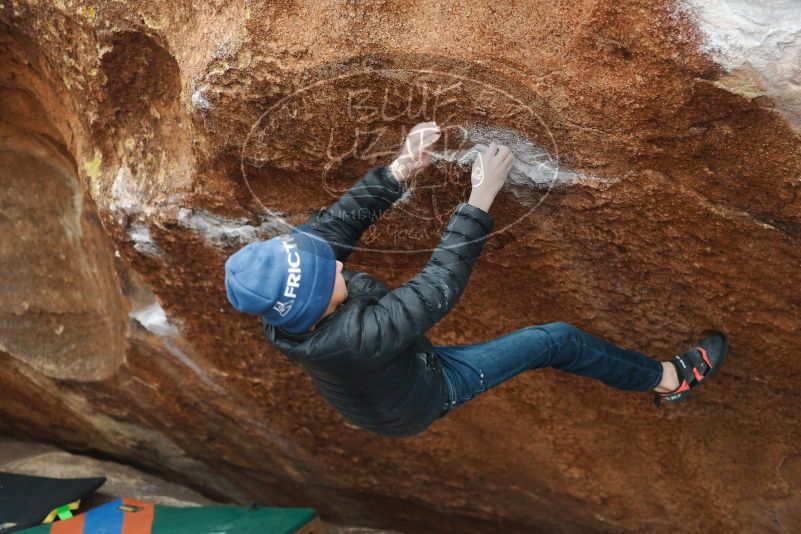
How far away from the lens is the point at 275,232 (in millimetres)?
2801

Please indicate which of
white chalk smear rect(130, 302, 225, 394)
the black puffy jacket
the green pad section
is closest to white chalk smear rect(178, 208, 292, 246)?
the black puffy jacket

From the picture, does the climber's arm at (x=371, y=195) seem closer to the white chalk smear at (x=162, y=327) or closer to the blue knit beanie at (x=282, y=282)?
the blue knit beanie at (x=282, y=282)

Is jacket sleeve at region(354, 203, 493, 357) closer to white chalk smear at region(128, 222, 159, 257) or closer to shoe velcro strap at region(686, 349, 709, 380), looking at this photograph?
shoe velcro strap at region(686, 349, 709, 380)

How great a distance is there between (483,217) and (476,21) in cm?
53

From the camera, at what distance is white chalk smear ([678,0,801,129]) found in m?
1.89

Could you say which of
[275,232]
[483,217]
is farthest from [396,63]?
[275,232]

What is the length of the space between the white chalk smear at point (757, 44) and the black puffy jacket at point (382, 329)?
708 millimetres

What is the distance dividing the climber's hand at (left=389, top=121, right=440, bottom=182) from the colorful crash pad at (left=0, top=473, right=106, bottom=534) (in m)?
2.31

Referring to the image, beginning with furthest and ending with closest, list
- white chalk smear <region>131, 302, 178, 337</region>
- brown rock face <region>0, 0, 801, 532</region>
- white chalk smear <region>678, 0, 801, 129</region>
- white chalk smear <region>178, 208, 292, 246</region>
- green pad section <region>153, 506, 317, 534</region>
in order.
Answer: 1. white chalk smear <region>131, 302, 178, 337</region>
2. green pad section <region>153, 506, 317, 534</region>
3. white chalk smear <region>178, 208, 292, 246</region>
4. brown rock face <region>0, 0, 801, 532</region>
5. white chalk smear <region>678, 0, 801, 129</region>

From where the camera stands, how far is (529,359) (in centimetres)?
241

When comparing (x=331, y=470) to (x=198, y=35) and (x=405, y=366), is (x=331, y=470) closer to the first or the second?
(x=405, y=366)

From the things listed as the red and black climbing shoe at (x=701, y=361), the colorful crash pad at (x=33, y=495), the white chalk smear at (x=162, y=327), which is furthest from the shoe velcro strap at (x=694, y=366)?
the colorful crash pad at (x=33, y=495)

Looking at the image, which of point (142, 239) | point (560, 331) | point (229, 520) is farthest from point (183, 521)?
point (560, 331)

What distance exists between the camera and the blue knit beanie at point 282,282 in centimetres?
199
